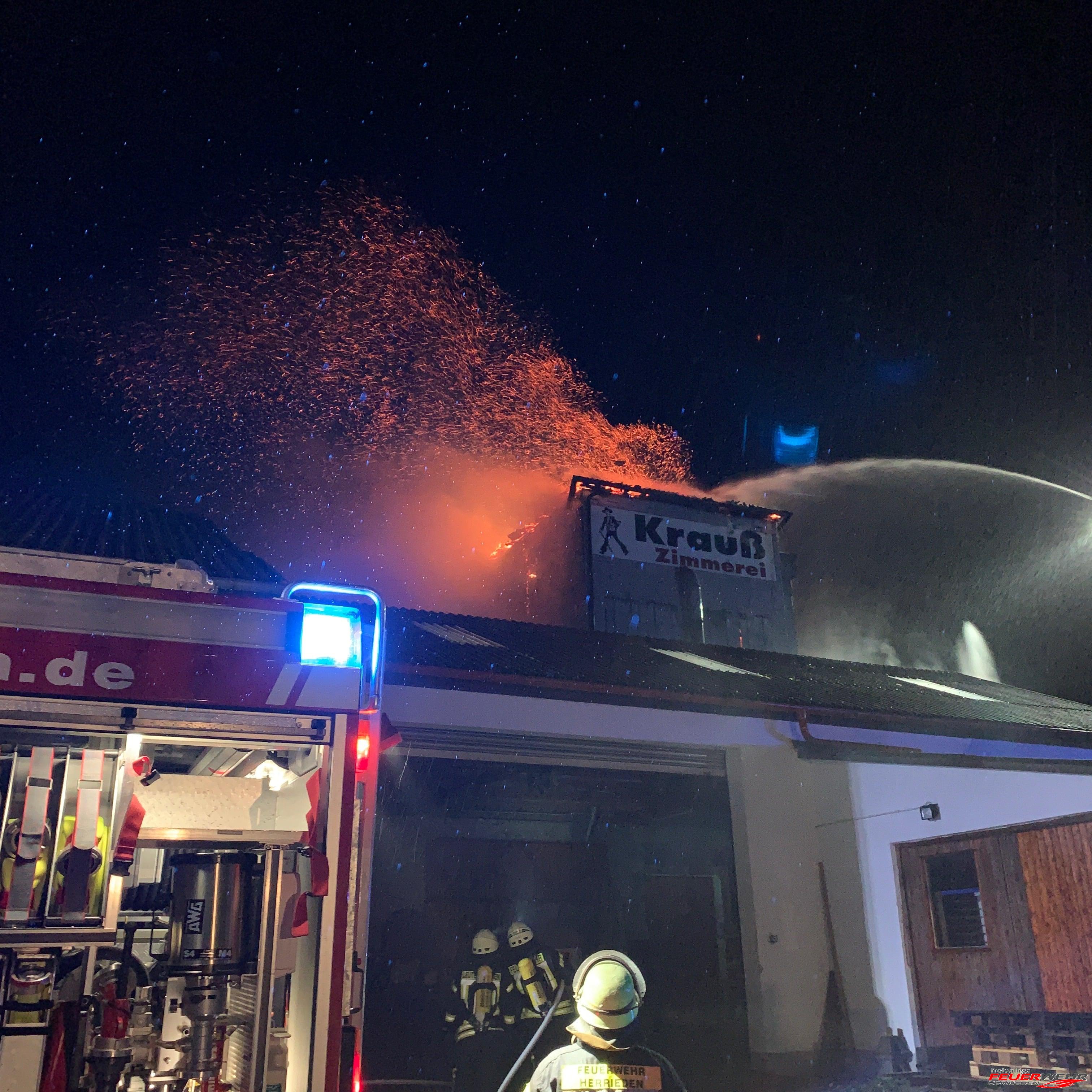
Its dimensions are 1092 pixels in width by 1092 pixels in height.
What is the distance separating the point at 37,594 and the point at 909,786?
9.13 meters

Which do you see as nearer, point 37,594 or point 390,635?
point 37,594

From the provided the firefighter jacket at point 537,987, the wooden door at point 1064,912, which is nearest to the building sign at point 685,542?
the firefighter jacket at point 537,987

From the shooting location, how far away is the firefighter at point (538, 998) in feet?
34.6

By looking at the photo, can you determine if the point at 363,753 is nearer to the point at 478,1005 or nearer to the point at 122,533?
the point at 122,533

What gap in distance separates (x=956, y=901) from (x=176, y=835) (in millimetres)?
8096

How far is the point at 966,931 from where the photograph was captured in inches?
347

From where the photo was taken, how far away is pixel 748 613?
20.9m

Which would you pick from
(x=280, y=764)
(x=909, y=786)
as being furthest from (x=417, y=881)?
(x=280, y=764)

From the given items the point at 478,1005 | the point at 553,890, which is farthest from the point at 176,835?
the point at 553,890

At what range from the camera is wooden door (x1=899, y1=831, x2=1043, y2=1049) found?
8.23 metres

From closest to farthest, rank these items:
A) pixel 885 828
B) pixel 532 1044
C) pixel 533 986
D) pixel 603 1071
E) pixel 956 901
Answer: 1. pixel 603 1071
2. pixel 532 1044
3. pixel 956 901
4. pixel 885 828
5. pixel 533 986

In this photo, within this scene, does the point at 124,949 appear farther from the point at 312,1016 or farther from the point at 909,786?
the point at 909,786

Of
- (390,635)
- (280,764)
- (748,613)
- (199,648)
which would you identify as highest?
(748,613)

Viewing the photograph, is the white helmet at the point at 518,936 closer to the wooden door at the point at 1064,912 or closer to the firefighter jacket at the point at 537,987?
the firefighter jacket at the point at 537,987
